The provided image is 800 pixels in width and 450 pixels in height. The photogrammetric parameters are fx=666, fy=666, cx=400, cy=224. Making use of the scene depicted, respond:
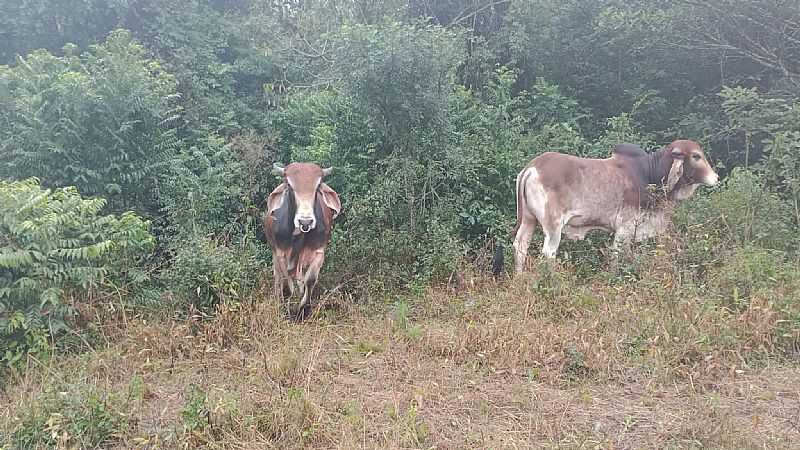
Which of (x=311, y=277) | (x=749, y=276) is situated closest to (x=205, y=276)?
(x=311, y=277)

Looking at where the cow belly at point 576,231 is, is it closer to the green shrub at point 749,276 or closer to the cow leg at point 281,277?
the green shrub at point 749,276

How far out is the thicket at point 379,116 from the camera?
7.18 m

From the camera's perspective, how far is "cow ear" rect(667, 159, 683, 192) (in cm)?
768

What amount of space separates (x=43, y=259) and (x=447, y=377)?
3349mm

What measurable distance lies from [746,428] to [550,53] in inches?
323

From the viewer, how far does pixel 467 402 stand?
4504mm

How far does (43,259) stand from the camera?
17.5 feet

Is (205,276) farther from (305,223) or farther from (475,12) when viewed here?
(475,12)

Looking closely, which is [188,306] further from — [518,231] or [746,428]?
[746,428]

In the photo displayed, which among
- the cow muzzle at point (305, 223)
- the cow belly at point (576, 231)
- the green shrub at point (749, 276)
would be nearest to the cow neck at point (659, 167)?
the cow belly at point (576, 231)

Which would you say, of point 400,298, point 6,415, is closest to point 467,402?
point 400,298

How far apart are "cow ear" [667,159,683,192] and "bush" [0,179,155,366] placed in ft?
19.2

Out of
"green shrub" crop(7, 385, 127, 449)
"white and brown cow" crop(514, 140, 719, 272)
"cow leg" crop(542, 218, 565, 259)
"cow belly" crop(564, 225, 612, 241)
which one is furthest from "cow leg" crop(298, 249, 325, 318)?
"cow belly" crop(564, 225, 612, 241)

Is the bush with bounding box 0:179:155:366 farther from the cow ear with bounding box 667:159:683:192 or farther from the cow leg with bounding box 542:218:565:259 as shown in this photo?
the cow ear with bounding box 667:159:683:192
